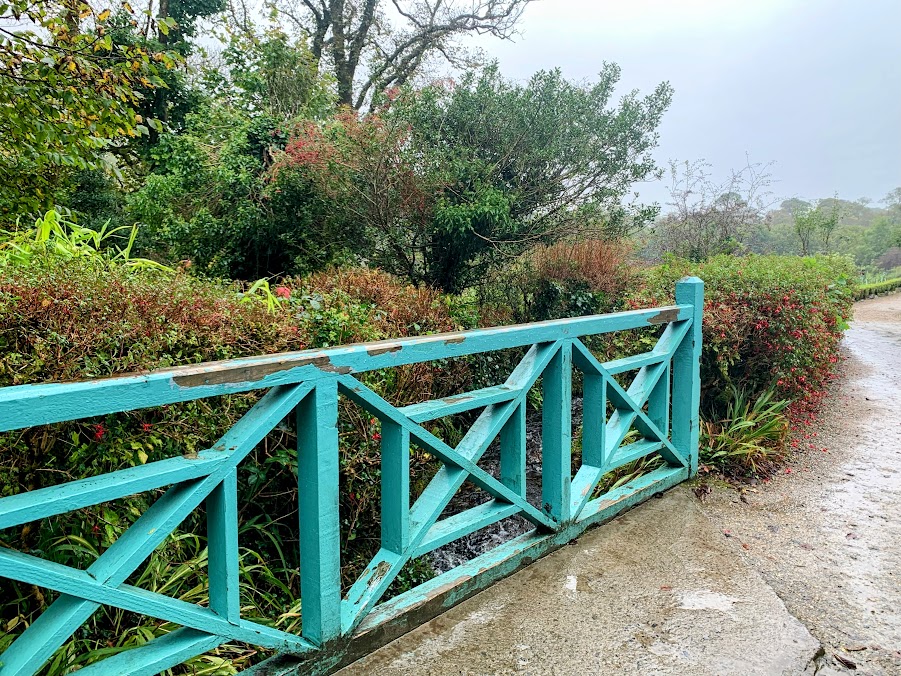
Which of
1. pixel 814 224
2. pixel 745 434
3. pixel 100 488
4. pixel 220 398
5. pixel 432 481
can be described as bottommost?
pixel 745 434

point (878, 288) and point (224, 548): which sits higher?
point (224, 548)

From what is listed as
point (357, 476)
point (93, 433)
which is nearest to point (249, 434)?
point (93, 433)

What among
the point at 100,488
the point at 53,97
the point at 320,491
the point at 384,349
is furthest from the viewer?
the point at 53,97

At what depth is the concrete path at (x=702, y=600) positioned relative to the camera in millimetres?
1915

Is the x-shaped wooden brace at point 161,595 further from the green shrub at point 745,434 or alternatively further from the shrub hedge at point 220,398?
the green shrub at point 745,434

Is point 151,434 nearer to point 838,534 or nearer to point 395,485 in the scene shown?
point 395,485

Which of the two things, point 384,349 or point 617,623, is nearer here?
point 384,349

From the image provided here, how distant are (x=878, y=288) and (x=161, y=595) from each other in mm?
23190

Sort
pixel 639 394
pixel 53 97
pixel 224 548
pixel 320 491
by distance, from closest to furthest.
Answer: pixel 224 548, pixel 320 491, pixel 639 394, pixel 53 97

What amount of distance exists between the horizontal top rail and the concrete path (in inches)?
37.4

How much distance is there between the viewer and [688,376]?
345 centimetres

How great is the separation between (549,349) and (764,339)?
3.21 metres

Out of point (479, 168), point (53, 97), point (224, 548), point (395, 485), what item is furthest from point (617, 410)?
point (479, 168)

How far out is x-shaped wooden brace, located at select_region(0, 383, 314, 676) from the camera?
1.15 metres
